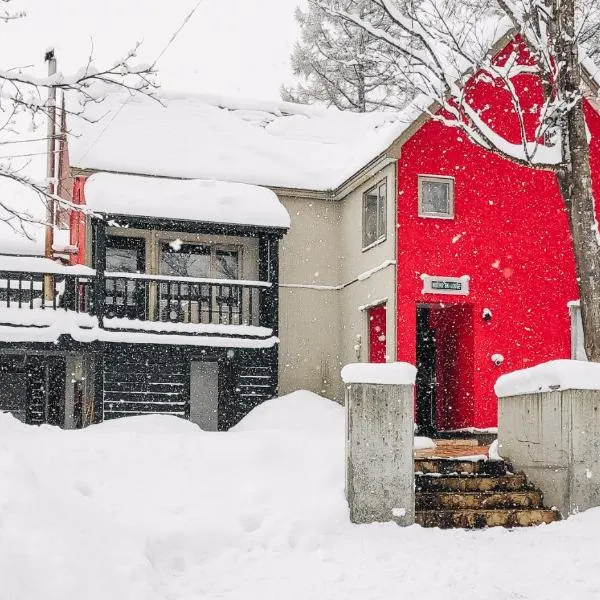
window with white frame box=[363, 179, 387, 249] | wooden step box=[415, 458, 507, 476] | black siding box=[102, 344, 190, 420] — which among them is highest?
window with white frame box=[363, 179, 387, 249]

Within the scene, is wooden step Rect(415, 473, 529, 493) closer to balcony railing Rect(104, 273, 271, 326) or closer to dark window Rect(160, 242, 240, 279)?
balcony railing Rect(104, 273, 271, 326)

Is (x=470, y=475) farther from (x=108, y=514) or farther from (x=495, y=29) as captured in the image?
(x=495, y=29)

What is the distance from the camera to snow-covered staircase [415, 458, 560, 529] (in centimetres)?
847

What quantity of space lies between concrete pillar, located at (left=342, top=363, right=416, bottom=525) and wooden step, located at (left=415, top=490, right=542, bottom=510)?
0.58 m

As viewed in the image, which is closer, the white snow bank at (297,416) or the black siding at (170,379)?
the white snow bank at (297,416)

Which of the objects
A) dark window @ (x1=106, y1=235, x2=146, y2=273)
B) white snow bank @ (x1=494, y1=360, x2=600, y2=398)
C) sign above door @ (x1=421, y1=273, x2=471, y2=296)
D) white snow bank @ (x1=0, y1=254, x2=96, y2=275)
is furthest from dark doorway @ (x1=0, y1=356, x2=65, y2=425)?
white snow bank @ (x1=494, y1=360, x2=600, y2=398)

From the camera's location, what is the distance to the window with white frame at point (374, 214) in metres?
17.0

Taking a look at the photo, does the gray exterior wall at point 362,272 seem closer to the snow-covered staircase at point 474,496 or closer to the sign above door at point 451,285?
the sign above door at point 451,285

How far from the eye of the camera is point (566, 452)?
28.1ft

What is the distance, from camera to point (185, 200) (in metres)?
16.9

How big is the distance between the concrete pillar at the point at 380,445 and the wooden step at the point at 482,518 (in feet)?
0.86

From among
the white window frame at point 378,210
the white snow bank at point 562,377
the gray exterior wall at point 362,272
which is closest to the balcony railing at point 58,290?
the gray exterior wall at point 362,272

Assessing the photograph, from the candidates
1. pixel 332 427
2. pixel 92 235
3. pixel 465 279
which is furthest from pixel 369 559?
pixel 92 235

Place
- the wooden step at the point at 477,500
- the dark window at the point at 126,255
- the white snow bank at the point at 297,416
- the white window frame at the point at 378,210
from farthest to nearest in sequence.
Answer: the dark window at the point at 126,255
the white window frame at the point at 378,210
the white snow bank at the point at 297,416
the wooden step at the point at 477,500
